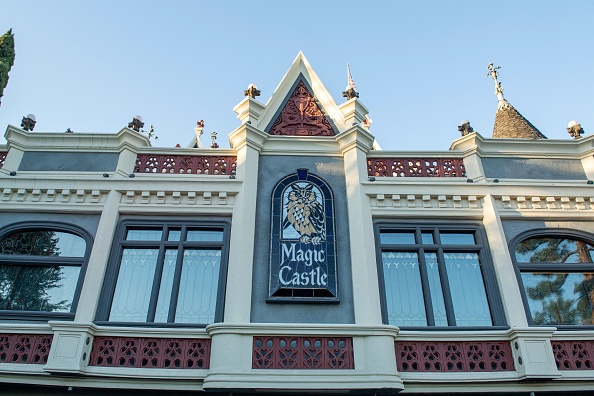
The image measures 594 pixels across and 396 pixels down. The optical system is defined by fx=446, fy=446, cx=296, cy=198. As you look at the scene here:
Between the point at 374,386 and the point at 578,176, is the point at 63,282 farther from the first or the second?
the point at 578,176

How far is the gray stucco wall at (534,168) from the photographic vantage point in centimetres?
1104

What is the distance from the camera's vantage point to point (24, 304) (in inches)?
369

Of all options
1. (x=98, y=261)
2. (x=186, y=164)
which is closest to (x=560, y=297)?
(x=186, y=164)

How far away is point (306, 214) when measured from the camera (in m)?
10.1

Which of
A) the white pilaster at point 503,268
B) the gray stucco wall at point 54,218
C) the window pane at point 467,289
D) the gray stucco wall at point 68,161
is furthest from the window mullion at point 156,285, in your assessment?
the white pilaster at point 503,268

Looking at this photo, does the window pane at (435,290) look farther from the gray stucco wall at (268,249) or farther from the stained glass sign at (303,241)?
the stained glass sign at (303,241)

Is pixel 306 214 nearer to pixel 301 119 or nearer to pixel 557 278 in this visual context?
pixel 301 119

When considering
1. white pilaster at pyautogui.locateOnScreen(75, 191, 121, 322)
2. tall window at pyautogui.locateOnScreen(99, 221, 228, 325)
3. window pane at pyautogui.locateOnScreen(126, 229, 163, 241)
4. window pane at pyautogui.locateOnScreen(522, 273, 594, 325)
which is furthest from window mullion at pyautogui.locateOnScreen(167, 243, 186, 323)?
window pane at pyautogui.locateOnScreen(522, 273, 594, 325)

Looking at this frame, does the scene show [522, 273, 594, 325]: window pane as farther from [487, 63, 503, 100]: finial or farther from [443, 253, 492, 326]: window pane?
[487, 63, 503, 100]: finial

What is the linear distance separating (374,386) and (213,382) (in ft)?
9.28

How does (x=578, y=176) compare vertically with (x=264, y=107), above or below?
below

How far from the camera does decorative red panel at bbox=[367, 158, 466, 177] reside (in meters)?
11.0

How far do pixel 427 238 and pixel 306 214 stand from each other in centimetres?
285

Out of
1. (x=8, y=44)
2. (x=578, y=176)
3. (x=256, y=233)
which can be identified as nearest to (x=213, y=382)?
(x=256, y=233)
